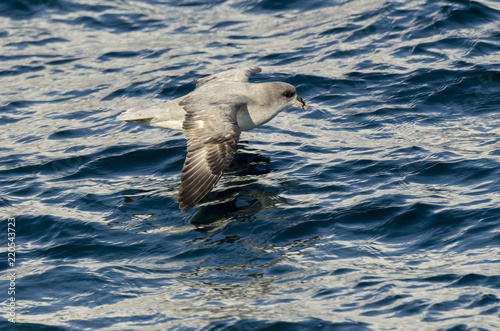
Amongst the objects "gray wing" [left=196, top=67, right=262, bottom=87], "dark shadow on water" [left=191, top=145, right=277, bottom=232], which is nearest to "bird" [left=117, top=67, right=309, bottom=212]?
"gray wing" [left=196, top=67, right=262, bottom=87]

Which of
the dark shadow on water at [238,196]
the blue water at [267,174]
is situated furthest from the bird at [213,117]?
the blue water at [267,174]

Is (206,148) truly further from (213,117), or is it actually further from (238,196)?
(238,196)

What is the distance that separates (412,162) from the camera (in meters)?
9.89

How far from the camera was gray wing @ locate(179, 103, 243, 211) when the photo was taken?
873 cm

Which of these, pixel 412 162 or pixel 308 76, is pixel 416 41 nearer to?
pixel 308 76

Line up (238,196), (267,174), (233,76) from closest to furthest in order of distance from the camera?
(238,196) < (267,174) < (233,76)

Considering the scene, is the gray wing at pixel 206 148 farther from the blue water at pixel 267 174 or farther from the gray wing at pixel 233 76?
the gray wing at pixel 233 76

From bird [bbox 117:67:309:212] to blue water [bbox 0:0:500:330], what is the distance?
1.53ft

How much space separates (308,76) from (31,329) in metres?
8.04

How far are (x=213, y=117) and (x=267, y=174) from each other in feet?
3.86

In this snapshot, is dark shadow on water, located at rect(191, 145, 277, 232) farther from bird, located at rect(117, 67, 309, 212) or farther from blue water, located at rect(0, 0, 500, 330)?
bird, located at rect(117, 67, 309, 212)

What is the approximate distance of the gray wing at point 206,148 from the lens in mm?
8727

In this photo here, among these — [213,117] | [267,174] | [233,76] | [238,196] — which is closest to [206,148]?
[213,117]

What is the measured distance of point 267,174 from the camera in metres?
10.2
